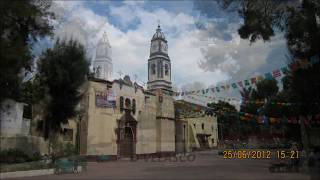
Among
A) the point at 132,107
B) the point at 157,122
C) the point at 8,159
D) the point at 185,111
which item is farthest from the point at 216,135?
the point at 8,159

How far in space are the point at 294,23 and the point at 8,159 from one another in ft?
63.6

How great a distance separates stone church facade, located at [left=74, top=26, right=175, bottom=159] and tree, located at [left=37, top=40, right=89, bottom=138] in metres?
11.4

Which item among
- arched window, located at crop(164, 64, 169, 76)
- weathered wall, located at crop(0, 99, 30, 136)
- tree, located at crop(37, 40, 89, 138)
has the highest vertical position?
arched window, located at crop(164, 64, 169, 76)

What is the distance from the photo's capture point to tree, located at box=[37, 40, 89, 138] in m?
24.3

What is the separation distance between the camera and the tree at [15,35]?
1628 cm

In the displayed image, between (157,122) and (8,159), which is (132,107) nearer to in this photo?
(157,122)

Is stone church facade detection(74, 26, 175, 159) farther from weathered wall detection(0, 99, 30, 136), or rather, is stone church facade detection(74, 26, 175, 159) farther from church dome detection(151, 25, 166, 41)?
church dome detection(151, 25, 166, 41)

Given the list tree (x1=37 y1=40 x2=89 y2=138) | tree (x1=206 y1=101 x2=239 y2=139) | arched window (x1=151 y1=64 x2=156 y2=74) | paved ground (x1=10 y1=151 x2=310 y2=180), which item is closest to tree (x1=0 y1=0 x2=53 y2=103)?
tree (x1=37 y1=40 x2=89 y2=138)

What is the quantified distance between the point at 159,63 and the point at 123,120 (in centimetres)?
2987

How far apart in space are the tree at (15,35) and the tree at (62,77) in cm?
384

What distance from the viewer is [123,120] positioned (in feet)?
150

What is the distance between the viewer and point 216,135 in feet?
260

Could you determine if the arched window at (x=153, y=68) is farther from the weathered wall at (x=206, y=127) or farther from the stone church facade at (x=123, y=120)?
the stone church facade at (x=123, y=120)

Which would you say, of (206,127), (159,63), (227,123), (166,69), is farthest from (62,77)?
(227,123)
